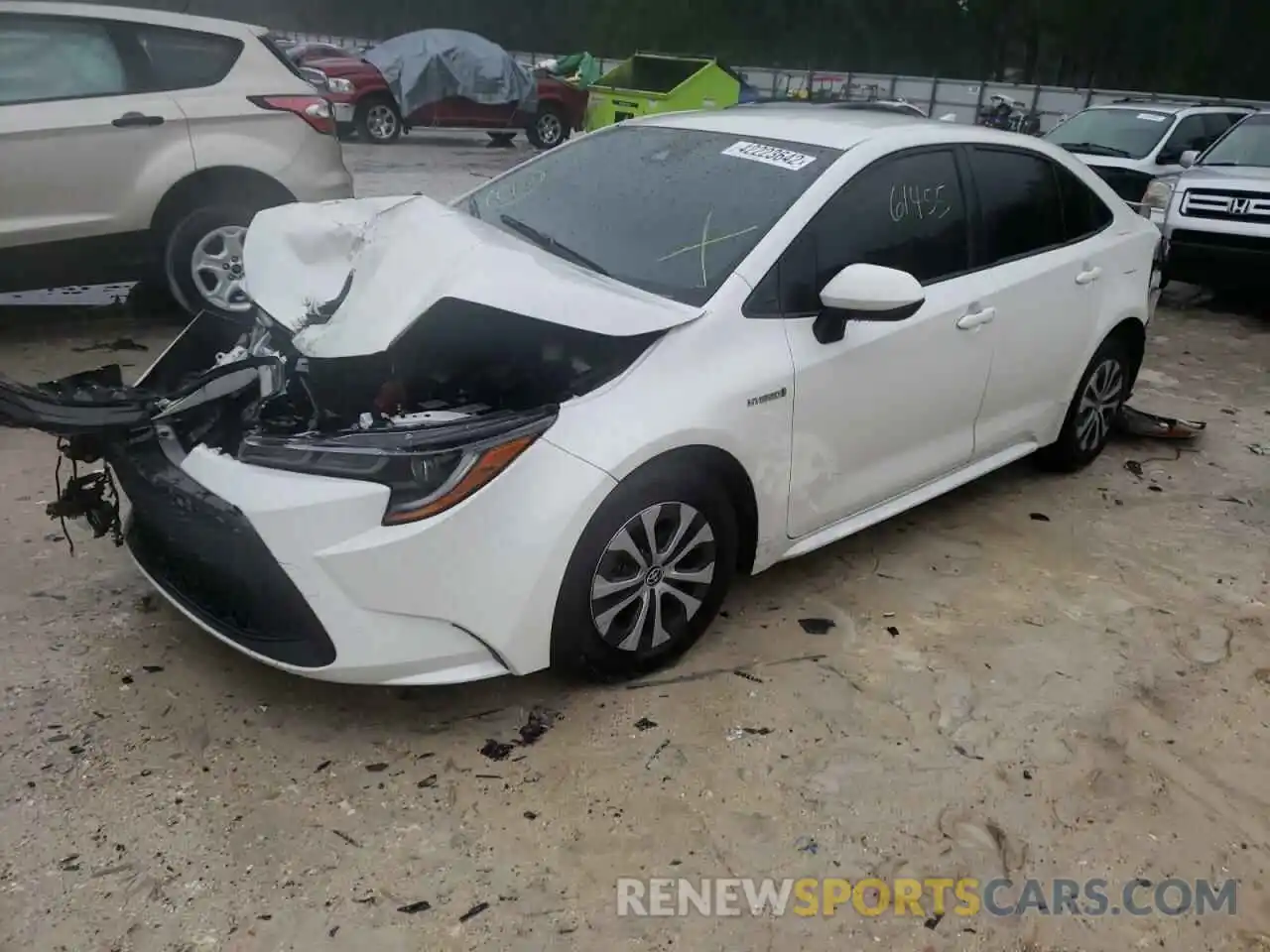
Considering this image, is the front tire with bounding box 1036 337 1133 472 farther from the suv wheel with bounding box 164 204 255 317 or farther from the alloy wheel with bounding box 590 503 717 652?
the suv wheel with bounding box 164 204 255 317

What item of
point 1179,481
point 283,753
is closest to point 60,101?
point 283,753

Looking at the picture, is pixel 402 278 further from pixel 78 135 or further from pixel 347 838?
pixel 78 135

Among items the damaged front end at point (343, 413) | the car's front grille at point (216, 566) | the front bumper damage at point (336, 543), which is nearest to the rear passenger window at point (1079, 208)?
the damaged front end at point (343, 413)

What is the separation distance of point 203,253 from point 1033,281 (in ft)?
14.4

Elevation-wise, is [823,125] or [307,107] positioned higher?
[823,125]

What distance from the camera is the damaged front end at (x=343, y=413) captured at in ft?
8.66

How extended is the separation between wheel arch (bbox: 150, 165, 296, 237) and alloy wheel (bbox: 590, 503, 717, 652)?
13.7 ft

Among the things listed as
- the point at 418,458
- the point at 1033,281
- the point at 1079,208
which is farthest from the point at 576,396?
the point at 1079,208

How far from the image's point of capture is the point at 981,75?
2733cm

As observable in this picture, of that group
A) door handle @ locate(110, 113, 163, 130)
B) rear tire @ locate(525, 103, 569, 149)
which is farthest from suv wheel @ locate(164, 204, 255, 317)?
rear tire @ locate(525, 103, 569, 149)

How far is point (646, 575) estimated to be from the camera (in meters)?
3.01

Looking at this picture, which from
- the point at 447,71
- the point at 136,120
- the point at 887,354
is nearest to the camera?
the point at 887,354

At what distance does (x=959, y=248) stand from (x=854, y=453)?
0.93m

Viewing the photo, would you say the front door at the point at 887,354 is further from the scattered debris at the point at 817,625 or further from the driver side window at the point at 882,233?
the scattered debris at the point at 817,625
